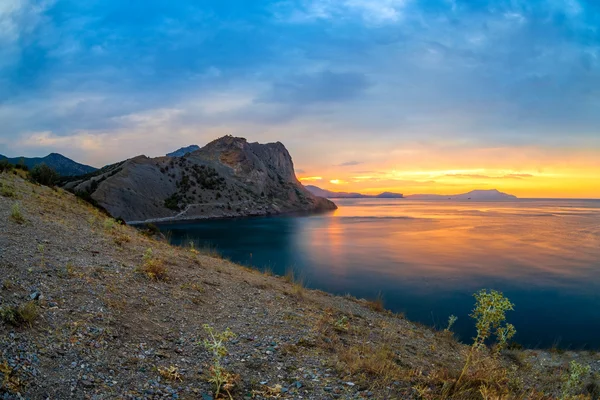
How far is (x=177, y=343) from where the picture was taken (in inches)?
231

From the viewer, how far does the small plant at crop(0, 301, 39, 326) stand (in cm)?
473

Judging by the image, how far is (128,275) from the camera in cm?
835

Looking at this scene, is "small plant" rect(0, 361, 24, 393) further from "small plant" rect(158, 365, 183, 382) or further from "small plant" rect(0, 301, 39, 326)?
"small plant" rect(158, 365, 183, 382)

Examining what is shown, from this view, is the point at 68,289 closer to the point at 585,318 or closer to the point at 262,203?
the point at 585,318

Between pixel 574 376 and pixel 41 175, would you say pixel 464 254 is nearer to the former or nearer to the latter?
pixel 574 376

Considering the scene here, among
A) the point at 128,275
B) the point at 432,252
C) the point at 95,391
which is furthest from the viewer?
the point at 432,252

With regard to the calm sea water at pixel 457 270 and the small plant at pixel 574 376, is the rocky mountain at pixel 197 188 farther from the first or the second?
the small plant at pixel 574 376

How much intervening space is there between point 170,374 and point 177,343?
114 cm

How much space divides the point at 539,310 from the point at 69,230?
69.3 feet

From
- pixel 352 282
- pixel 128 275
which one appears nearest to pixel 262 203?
pixel 352 282

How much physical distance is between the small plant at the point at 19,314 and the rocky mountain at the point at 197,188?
33.8 m

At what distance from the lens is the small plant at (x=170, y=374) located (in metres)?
4.72

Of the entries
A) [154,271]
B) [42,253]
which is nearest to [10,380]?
[42,253]

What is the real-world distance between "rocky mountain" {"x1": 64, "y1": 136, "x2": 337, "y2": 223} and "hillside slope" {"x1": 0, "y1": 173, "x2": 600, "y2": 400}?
3071cm
